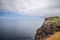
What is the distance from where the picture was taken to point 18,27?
4262 millimetres

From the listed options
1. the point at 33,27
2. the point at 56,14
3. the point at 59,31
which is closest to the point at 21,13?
the point at 33,27

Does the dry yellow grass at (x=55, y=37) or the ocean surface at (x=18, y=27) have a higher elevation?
the ocean surface at (x=18, y=27)

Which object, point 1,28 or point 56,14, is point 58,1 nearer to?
point 56,14

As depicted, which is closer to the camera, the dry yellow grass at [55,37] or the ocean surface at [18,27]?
the dry yellow grass at [55,37]

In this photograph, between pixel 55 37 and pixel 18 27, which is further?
pixel 18 27

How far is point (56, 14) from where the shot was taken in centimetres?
426

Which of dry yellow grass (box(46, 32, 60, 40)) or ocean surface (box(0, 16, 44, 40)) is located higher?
ocean surface (box(0, 16, 44, 40))

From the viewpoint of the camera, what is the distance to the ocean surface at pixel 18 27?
4.24m

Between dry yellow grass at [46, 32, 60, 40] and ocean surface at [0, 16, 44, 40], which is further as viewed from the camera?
ocean surface at [0, 16, 44, 40]

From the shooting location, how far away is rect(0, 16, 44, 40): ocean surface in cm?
424

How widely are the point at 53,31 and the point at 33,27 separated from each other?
0.84 meters

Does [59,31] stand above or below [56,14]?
below

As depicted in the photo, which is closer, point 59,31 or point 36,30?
point 59,31

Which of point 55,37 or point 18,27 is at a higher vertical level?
point 18,27
